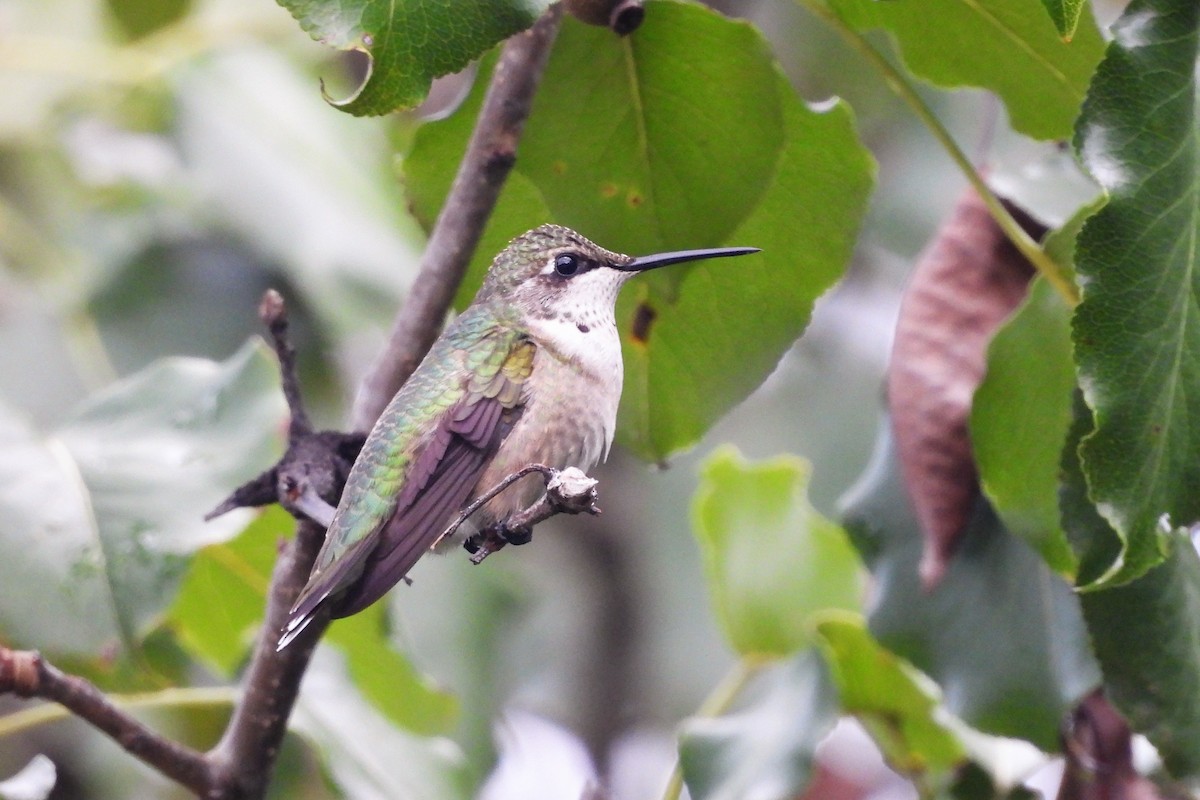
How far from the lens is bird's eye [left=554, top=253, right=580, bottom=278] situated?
1951mm

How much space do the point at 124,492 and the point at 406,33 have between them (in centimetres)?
128

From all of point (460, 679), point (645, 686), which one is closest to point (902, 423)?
point (460, 679)

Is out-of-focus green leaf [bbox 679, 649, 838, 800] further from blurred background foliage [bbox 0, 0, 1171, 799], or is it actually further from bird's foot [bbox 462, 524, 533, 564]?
bird's foot [bbox 462, 524, 533, 564]

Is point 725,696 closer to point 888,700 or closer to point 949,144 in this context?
point 888,700

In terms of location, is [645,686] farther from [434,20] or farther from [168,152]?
[434,20]

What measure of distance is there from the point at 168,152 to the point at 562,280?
3.80m

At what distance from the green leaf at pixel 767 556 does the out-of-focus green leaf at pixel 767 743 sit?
0.43 meters

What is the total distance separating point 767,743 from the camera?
2.92 metres

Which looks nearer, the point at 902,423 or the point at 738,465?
the point at 902,423

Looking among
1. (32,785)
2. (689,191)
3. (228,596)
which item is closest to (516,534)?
(689,191)

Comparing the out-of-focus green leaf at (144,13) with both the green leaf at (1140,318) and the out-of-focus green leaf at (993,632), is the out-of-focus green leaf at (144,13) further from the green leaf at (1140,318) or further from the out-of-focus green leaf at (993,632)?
the green leaf at (1140,318)

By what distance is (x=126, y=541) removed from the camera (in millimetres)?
2389

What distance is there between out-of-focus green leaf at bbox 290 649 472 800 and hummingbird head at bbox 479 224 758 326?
1292 mm

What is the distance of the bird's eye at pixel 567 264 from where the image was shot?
6.40 feet
